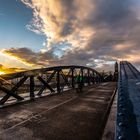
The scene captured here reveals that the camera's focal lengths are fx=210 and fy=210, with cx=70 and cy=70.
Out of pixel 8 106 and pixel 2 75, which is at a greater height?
pixel 2 75

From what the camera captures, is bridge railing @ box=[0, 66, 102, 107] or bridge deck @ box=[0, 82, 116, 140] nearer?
bridge deck @ box=[0, 82, 116, 140]

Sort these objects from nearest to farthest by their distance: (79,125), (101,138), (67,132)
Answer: (101,138)
(67,132)
(79,125)

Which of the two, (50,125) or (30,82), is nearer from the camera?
(50,125)

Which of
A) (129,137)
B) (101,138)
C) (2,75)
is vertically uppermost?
(2,75)

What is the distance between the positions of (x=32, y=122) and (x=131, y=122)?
471cm

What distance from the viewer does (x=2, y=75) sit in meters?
9.11

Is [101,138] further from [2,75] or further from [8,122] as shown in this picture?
[2,75]

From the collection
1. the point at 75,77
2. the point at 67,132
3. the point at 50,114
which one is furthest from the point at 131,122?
the point at 75,77

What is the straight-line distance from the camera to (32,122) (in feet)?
20.1

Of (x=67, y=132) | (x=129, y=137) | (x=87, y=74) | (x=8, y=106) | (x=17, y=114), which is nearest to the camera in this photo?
(x=129, y=137)

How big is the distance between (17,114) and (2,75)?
2.49 m

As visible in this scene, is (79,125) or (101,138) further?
(79,125)

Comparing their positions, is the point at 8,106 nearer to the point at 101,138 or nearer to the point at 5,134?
the point at 5,134

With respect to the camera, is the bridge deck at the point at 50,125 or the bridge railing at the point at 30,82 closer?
the bridge deck at the point at 50,125
